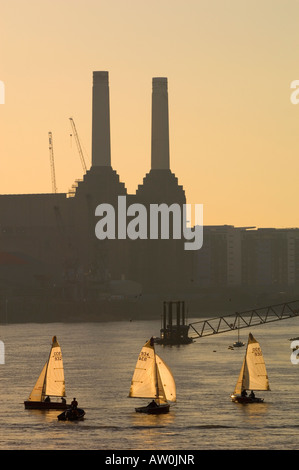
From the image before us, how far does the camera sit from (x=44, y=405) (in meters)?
134

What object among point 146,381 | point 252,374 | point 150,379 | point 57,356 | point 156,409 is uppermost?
point 252,374

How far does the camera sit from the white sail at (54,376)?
13375 centimetres

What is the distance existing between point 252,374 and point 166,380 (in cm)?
1220

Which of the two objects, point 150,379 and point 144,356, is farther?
point 144,356

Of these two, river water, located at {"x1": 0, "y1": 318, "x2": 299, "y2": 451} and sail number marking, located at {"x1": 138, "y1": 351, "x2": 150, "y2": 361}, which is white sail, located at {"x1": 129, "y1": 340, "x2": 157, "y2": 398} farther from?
river water, located at {"x1": 0, "y1": 318, "x2": 299, "y2": 451}

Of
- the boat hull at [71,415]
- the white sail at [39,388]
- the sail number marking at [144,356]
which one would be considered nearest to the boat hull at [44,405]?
the white sail at [39,388]

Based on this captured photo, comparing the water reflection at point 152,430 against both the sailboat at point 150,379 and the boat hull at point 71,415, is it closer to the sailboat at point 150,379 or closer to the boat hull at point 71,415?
the sailboat at point 150,379

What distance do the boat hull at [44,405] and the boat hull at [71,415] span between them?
559 centimetres

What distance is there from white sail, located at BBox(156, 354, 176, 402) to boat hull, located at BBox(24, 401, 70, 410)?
837 centimetres

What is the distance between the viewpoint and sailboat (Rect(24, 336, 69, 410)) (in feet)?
438

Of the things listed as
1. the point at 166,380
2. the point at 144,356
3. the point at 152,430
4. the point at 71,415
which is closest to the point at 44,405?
the point at 71,415

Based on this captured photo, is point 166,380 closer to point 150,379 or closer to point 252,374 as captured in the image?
point 150,379

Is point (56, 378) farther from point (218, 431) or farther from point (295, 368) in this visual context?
point (295, 368)
